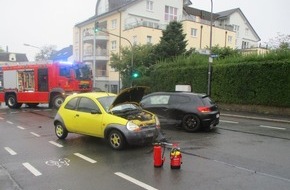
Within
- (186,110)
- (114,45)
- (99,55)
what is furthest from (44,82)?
(114,45)

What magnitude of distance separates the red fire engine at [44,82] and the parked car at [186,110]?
29.6 ft

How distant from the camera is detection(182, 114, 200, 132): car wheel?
496 inches

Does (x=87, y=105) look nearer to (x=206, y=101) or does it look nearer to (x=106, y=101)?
(x=106, y=101)

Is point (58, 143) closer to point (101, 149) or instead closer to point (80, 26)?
point (101, 149)

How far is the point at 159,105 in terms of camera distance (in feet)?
44.3

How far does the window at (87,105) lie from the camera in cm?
1014

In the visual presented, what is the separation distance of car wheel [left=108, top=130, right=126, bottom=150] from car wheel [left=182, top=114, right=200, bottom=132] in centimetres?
420

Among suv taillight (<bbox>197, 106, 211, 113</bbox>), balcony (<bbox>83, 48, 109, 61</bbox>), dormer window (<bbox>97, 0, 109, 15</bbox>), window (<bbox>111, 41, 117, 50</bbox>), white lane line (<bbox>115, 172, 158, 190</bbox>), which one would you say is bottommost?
white lane line (<bbox>115, 172, 158, 190</bbox>)

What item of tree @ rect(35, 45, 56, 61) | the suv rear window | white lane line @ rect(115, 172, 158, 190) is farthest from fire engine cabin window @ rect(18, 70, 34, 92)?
tree @ rect(35, 45, 56, 61)

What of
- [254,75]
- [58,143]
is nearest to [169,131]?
[58,143]

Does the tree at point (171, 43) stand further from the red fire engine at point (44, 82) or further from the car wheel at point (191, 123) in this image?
the car wheel at point (191, 123)

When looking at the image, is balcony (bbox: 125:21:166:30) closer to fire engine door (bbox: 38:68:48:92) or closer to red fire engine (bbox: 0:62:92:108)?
red fire engine (bbox: 0:62:92:108)

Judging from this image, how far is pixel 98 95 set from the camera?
10586 millimetres

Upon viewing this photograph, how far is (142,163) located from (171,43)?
82.1ft
